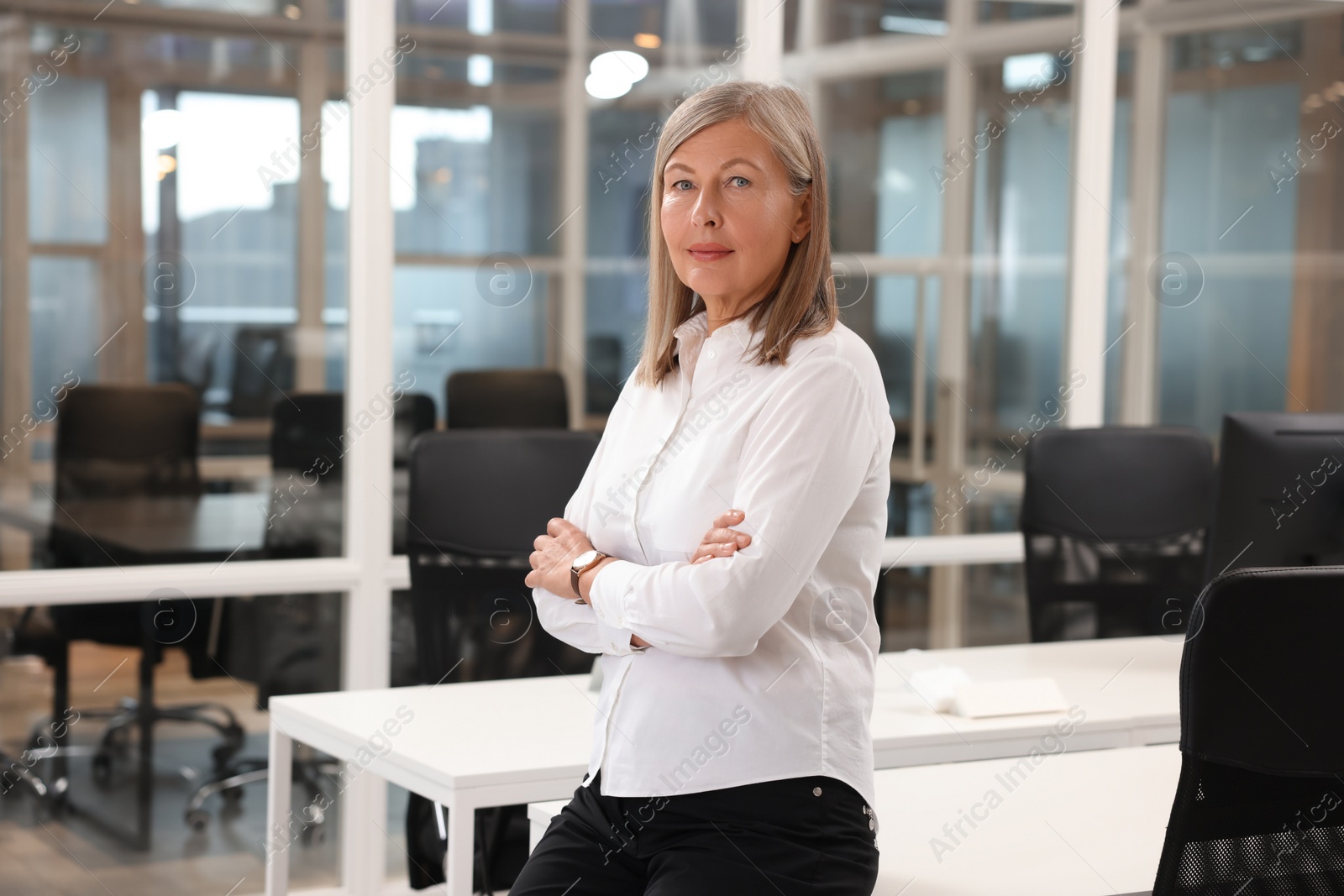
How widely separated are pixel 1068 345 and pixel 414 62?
7.24 ft

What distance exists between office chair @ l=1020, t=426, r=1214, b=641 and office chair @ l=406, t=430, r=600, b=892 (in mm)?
1129

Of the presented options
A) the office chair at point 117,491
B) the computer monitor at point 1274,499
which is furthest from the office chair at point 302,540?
the computer monitor at point 1274,499

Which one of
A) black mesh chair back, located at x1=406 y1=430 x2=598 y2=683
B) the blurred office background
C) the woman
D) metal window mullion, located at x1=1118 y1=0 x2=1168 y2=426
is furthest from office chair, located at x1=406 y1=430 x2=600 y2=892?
metal window mullion, located at x1=1118 y1=0 x2=1168 y2=426

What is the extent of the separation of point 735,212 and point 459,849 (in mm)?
966

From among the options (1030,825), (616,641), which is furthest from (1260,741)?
(616,641)

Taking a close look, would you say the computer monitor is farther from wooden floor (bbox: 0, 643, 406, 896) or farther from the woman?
wooden floor (bbox: 0, 643, 406, 896)

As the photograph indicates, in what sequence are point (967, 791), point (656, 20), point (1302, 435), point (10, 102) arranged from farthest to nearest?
point (656, 20)
point (10, 102)
point (1302, 435)
point (967, 791)

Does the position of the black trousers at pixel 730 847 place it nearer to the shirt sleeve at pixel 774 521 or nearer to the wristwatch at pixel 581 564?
the shirt sleeve at pixel 774 521

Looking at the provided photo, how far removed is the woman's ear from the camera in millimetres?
1647

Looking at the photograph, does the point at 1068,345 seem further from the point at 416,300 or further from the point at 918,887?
the point at 918,887

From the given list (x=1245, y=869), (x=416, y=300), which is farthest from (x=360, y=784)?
(x=1245, y=869)

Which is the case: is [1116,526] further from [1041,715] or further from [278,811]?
[278,811]

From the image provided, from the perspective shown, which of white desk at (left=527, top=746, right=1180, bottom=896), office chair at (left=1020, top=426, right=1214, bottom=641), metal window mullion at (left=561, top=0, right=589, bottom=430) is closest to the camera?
white desk at (left=527, top=746, right=1180, bottom=896)

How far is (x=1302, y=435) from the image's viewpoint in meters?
2.63
